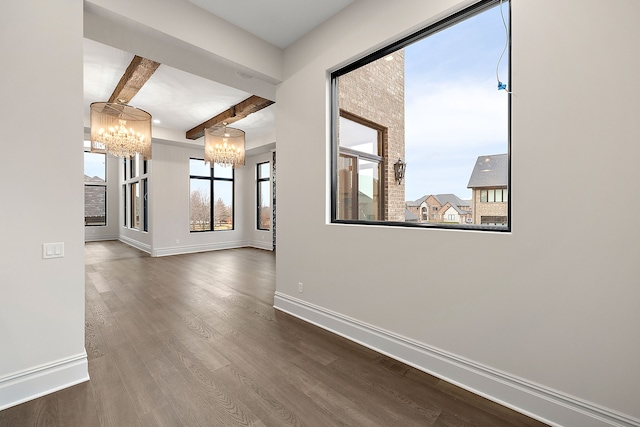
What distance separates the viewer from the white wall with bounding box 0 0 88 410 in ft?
5.94

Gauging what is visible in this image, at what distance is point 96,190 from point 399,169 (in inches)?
478

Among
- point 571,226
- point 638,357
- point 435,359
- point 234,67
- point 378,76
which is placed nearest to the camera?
point 638,357

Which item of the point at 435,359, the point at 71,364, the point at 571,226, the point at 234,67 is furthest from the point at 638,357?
the point at 234,67

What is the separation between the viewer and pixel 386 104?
291 centimetres

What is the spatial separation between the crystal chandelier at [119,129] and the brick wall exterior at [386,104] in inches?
118

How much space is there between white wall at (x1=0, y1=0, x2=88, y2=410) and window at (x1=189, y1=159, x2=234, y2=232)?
644 cm

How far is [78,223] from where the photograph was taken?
6.76 feet

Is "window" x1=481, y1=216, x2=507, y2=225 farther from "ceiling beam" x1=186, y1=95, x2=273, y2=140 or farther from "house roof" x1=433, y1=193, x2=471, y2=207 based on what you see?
"ceiling beam" x1=186, y1=95, x2=273, y2=140

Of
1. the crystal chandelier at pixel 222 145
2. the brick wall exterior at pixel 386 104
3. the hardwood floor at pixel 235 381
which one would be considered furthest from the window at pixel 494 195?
the crystal chandelier at pixel 222 145

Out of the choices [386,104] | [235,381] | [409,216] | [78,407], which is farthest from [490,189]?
[78,407]

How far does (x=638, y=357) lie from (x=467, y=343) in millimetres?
824

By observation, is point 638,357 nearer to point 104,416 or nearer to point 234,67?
point 104,416

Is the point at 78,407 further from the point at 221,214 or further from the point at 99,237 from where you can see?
the point at 99,237

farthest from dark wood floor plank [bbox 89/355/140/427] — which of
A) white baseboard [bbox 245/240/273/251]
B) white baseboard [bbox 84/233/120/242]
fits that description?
white baseboard [bbox 84/233/120/242]
